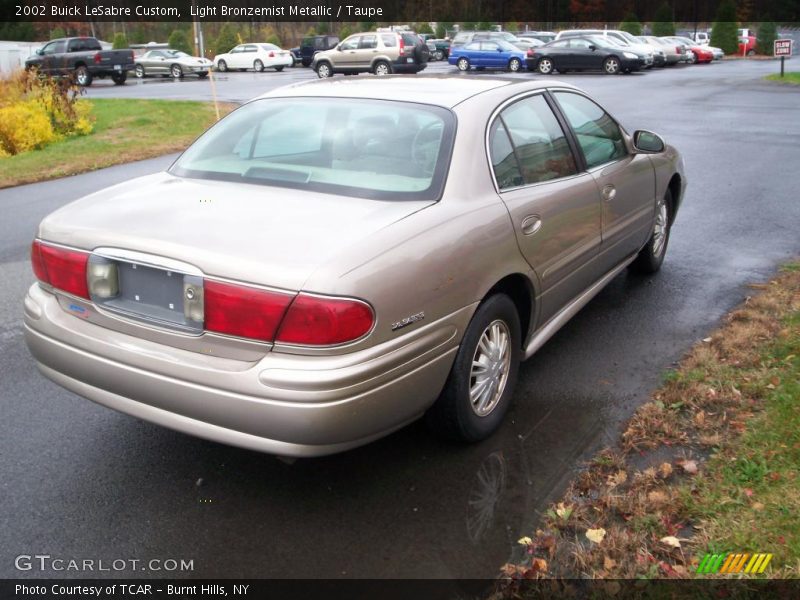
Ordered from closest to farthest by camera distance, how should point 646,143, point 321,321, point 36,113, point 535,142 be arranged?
point 321,321 → point 535,142 → point 646,143 → point 36,113

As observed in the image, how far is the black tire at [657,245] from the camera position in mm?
6355

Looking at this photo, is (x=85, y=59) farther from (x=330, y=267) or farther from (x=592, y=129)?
(x=330, y=267)

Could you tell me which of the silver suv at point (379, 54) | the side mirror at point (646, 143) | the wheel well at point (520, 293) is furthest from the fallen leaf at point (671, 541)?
the silver suv at point (379, 54)

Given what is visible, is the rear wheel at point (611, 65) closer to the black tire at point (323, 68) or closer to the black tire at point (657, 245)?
the black tire at point (323, 68)

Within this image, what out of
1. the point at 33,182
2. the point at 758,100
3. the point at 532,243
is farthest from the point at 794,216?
the point at 758,100

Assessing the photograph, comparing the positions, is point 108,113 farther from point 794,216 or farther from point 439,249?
point 439,249

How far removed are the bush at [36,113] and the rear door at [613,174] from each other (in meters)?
11.7

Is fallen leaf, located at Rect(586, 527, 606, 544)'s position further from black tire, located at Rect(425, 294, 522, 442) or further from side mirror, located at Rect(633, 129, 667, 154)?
side mirror, located at Rect(633, 129, 667, 154)

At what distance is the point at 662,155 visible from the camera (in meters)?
6.01

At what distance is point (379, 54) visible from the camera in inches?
1228

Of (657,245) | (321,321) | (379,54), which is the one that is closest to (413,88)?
(321,321)

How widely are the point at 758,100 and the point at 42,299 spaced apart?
2145cm

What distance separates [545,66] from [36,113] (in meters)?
23.2

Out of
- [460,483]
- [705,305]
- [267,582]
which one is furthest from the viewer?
[705,305]
